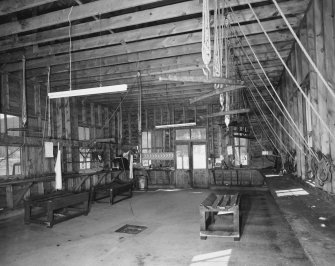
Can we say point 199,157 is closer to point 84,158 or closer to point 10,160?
point 84,158

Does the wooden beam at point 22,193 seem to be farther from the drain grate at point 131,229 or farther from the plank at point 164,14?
the plank at point 164,14

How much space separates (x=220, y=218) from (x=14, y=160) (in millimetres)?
5989

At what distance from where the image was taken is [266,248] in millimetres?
4215

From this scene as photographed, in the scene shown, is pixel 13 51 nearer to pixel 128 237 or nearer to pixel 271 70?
pixel 128 237

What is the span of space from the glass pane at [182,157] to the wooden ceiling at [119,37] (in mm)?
4166

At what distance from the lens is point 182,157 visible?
41.3ft

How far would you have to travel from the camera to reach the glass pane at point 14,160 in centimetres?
752

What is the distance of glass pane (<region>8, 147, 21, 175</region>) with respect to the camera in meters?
7.52

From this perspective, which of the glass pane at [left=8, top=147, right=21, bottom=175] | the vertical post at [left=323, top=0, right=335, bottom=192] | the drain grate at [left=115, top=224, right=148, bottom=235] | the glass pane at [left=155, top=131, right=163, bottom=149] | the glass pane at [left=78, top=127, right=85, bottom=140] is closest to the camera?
the vertical post at [left=323, top=0, right=335, bottom=192]

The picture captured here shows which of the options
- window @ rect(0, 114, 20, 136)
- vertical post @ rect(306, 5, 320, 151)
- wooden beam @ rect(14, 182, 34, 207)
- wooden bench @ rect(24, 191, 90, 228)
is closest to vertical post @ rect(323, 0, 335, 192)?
vertical post @ rect(306, 5, 320, 151)

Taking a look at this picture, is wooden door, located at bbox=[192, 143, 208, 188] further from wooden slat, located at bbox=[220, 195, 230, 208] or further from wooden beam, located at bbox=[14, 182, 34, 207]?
wooden beam, located at bbox=[14, 182, 34, 207]

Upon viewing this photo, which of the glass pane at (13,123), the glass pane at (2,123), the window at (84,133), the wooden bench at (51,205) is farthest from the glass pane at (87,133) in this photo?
the wooden bench at (51,205)

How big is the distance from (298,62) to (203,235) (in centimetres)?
435

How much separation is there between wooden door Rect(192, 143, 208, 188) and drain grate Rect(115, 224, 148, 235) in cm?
683
